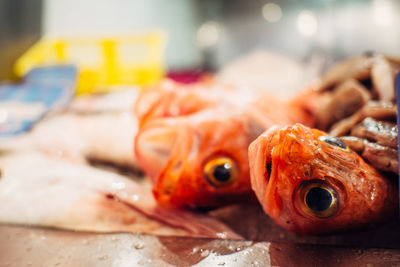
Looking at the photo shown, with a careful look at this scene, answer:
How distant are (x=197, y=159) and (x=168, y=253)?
403mm

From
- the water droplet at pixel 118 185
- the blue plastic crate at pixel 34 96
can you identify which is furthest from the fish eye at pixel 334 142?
the blue plastic crate at pixel 34 96

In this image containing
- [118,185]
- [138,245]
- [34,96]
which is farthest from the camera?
[34,96]

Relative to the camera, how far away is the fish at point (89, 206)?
1.38m

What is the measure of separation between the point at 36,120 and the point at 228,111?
208 centimetres

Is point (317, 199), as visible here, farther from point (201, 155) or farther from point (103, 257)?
A: point (103, 257)

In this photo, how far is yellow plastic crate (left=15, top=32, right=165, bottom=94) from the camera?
4.27 m

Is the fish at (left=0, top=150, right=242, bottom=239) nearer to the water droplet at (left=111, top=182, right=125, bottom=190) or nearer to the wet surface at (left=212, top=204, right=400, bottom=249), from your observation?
the water droplet at (left=111, top=182, right=125, bottom=190)

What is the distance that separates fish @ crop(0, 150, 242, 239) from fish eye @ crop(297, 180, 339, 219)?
34 cm

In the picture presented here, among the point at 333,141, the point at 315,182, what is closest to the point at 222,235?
the point at 315,182

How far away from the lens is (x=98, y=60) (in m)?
4.49

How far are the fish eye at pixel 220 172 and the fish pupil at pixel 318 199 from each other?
0.39 meters

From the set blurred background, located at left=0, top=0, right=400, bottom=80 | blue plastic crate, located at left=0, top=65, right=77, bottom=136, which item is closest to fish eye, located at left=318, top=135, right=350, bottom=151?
blue plastic crate, located at left=0, top=65, right=77, bottom=136

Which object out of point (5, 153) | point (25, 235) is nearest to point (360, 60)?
point (25, 235)

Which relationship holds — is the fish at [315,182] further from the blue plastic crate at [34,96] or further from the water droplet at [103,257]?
the blue plastic crate at [34,96]
